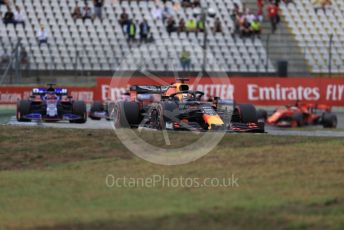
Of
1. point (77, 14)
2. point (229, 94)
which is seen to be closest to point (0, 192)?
point (229, 94)

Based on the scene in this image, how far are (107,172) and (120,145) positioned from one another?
2853 mm

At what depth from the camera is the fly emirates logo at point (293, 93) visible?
128 feet

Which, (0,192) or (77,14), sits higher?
(77,14)

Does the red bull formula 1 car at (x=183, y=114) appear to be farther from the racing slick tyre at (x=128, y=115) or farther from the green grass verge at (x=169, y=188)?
the green grass verge at (x=169, y=188)

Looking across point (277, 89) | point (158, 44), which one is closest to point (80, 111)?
point (158, 44)

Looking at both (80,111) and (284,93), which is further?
(284,93)

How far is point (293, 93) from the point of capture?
128 feet

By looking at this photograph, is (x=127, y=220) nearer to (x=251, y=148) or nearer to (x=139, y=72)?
(x=251, y=148)

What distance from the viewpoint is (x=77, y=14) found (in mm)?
41344

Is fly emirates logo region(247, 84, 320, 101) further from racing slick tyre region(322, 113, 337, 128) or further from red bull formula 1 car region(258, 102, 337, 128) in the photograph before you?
racing slick tyre region(322, 113, 337, 128)

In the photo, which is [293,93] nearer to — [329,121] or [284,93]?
[284,93]

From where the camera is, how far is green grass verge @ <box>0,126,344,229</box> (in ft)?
37.8

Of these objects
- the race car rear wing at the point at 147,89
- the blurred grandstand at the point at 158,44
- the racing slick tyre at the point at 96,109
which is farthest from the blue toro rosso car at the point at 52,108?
the blurred grandstand at the point at 158,44

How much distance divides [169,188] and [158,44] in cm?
2704
